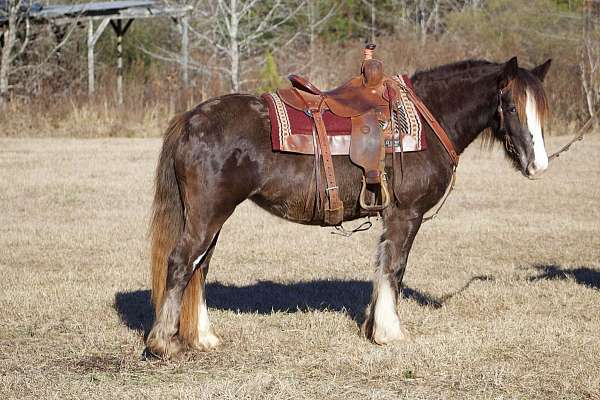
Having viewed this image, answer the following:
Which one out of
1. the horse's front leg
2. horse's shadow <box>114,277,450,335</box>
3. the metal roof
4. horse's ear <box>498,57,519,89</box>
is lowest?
horse's shadow <box>114,277,450,335</box>

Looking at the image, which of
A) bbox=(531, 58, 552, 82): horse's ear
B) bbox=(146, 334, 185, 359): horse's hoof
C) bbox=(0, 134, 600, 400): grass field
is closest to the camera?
bbox=(0, 134, 600, 400): grass field

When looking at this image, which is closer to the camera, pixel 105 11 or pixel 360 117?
pixel 360 117

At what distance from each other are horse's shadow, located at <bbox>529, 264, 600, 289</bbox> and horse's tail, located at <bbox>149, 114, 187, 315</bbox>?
13.1 ft

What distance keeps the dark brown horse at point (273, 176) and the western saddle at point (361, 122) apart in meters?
0.10

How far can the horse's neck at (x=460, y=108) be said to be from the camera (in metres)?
6.40

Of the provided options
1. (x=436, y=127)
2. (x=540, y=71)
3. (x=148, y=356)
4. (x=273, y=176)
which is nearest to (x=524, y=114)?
(x=540, y=71)

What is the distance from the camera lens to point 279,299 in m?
7.73

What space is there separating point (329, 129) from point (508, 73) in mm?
1322

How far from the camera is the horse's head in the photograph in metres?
6.14

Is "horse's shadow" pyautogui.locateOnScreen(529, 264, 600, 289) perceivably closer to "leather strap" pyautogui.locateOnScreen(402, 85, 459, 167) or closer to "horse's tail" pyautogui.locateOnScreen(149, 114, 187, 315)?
"leather strap" pyautogui.locateOnScreen(402, 85, 459, 167)

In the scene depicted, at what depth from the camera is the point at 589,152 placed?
19.1 m

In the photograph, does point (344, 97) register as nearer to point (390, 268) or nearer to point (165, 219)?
point (390, 268)

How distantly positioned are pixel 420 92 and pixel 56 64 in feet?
71.7

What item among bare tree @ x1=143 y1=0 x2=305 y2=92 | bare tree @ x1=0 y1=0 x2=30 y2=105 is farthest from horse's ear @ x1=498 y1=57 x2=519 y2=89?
bare tree @ x1=143 y1=0 x2=305 y2=92
